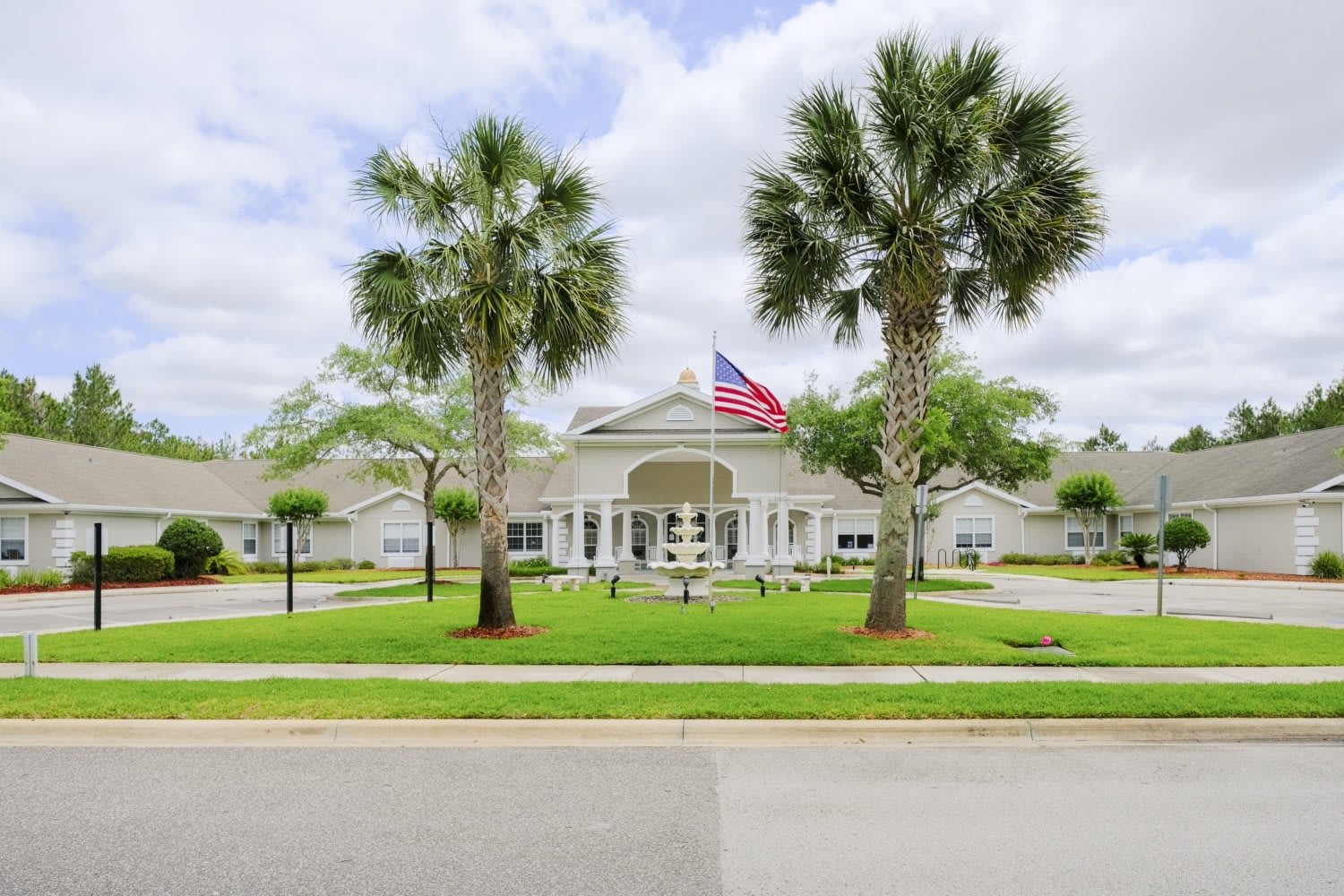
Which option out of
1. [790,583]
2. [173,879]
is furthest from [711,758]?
[790,583]

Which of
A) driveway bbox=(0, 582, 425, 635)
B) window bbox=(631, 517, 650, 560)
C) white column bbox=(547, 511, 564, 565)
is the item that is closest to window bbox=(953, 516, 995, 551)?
window bbox=(631, 517, 650, 560)

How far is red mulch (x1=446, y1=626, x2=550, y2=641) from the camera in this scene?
14.6 m

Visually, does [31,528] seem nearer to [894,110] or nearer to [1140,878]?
[894,110]

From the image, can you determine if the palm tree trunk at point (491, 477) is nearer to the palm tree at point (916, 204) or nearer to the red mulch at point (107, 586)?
the palm tree at point (916, 204)

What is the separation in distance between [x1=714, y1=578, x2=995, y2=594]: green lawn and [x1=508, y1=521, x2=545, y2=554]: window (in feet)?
47.8

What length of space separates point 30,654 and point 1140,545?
36.7m

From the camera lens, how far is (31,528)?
30.4 m

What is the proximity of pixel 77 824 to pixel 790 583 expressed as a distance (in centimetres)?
2284

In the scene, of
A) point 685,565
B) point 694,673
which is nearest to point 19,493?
point 685,565

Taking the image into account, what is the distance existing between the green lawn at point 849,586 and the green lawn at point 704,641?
784 centimetres

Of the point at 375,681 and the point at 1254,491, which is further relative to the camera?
the point at 1254,491

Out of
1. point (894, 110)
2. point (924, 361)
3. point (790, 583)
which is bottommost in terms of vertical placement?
point (790, 583)

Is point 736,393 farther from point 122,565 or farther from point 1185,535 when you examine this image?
point 1185,535

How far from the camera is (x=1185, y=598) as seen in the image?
934 inches
